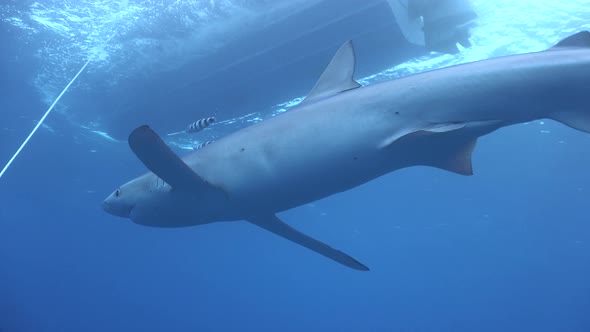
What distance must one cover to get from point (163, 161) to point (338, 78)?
193 cm

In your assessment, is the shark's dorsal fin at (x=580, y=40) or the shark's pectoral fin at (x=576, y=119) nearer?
the shark's pectoral fin at (x=576, y=119)

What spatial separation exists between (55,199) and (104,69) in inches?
962

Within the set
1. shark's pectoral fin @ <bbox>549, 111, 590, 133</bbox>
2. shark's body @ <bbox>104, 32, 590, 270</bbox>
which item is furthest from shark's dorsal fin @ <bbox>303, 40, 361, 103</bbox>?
shark's pectoral fin @ <bbox>549, 111, 590, 133</bbox>

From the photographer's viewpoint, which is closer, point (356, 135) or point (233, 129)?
point (356, 135)

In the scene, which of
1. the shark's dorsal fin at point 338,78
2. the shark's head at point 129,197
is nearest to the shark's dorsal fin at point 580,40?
the shark's dorsal fin at point 338,78

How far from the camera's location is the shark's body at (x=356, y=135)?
329 centimetres

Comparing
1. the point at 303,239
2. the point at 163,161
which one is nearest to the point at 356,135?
the point at 163,161

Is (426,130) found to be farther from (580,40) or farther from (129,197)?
(129,197)

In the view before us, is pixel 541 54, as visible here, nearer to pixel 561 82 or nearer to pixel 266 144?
pixel 561 82

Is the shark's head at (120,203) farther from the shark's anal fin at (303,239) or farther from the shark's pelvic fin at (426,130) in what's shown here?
the shark's pelvic fin at (426,130)

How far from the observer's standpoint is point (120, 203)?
4.47 m

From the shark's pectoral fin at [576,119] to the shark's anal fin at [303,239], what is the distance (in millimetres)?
2481

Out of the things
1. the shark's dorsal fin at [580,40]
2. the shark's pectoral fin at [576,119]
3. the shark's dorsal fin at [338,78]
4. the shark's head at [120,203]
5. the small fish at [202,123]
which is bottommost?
the shark's pectoral fin at [576,119]

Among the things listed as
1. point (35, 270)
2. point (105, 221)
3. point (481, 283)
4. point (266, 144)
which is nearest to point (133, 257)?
point (105, 221)
